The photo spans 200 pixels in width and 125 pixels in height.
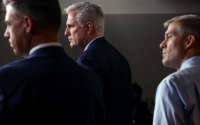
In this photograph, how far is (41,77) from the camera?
140 centimetres

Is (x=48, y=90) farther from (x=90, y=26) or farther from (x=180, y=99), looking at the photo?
(x=90, y=26)

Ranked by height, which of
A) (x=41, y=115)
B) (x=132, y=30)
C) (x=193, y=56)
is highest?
(x=132, y=30)

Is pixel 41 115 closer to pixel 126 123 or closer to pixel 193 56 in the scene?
pixel 193 56

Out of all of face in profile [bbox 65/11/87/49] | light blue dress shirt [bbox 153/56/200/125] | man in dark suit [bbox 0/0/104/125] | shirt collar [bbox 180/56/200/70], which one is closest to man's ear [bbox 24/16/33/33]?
man in dark suit [bbox 0/0/104/125]

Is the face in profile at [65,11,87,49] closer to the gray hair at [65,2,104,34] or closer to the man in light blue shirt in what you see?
the gray hair at [65,2,104,34]

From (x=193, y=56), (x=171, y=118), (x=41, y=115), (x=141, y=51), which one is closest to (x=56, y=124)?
(x=41, y=115)

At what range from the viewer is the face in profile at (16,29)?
1468 mm

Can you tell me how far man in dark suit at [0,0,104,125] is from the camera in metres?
1.35

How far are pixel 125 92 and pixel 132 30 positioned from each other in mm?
3223

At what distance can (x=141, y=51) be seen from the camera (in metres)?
5.76

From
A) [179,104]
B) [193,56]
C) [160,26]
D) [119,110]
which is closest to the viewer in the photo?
[179,104]

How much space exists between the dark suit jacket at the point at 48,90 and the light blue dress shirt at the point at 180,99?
1.84 feet

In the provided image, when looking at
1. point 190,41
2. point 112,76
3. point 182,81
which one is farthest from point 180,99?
point 112,76

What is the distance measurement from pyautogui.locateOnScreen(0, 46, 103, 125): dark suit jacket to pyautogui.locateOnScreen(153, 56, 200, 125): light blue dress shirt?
0.56 meters
